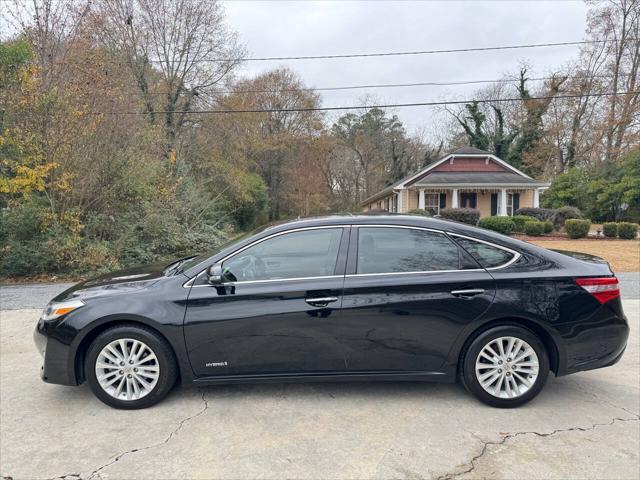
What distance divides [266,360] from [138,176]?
9539 mm

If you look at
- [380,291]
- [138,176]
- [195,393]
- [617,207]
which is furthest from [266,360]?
[617,207]

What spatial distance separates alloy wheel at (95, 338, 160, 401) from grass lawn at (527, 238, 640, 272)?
1083 cm

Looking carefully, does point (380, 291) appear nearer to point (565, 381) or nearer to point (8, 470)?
point (565, 381)

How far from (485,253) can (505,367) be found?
911mm

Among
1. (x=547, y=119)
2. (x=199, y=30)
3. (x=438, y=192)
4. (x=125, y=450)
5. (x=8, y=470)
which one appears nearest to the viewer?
(x=8, y=470)

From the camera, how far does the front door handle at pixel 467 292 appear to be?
3021 mm

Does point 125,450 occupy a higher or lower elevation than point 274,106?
lower

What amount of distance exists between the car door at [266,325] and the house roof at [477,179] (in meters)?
23.2

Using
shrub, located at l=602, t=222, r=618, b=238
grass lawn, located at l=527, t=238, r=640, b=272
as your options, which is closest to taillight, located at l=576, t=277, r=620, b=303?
grass lawn, located at l=527, t=238, r=640, b=272

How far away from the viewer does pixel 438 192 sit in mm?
26250

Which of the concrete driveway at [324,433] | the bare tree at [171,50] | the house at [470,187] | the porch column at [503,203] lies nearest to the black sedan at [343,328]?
the concrete driveway at [324,433]

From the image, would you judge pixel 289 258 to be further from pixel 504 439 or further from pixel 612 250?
pixel 612 250

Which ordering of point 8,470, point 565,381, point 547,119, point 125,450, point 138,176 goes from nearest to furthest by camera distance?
point 8,470 < point 125,450 < point 565,381 < point 138,176 < point 547,119

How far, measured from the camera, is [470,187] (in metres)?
24.9
